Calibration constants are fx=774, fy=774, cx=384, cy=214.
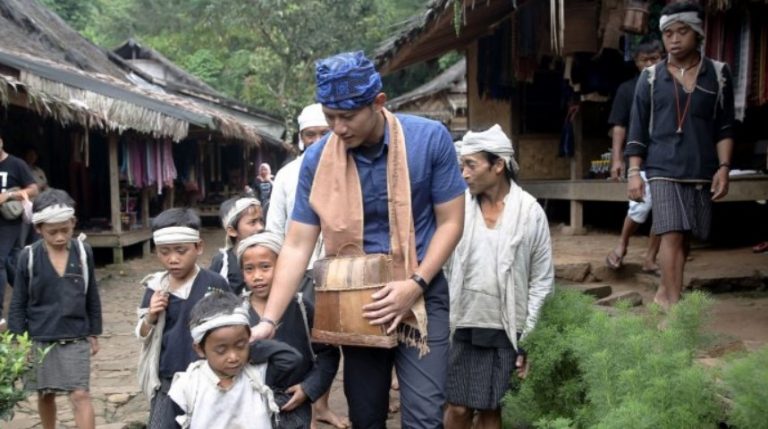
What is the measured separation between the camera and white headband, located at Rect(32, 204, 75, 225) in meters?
4.45

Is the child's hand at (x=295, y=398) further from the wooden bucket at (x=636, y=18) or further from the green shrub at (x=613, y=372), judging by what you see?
the wooden bucket at (x=636, y=18)

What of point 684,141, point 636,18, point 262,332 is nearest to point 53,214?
point 262,332

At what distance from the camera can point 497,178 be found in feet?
12.6

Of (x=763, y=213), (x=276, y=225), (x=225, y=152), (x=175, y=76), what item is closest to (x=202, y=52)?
(x=175, y=76)

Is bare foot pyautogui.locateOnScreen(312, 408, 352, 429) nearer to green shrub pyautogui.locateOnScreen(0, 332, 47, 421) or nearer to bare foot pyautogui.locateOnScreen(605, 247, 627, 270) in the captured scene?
green shrub pyautogui.locateOnScreen(0, 332, 47, 421)

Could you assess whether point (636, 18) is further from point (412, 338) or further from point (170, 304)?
point (170, 304)

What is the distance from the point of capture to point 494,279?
375 cm

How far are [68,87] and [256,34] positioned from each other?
20190 millimetres

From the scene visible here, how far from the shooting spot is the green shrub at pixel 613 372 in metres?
2.77

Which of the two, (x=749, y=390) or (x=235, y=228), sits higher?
(x=235, y=228)

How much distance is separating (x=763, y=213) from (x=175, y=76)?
22.8 metres

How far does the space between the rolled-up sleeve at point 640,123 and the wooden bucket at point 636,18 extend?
1.18 meters

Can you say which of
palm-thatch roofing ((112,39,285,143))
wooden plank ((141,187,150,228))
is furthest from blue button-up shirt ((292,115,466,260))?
palm-thatch roofing ((112,39,285,143))

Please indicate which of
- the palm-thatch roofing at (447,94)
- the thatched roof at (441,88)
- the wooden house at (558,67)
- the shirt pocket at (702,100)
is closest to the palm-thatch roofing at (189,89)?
the thatched roof at (441,88)
